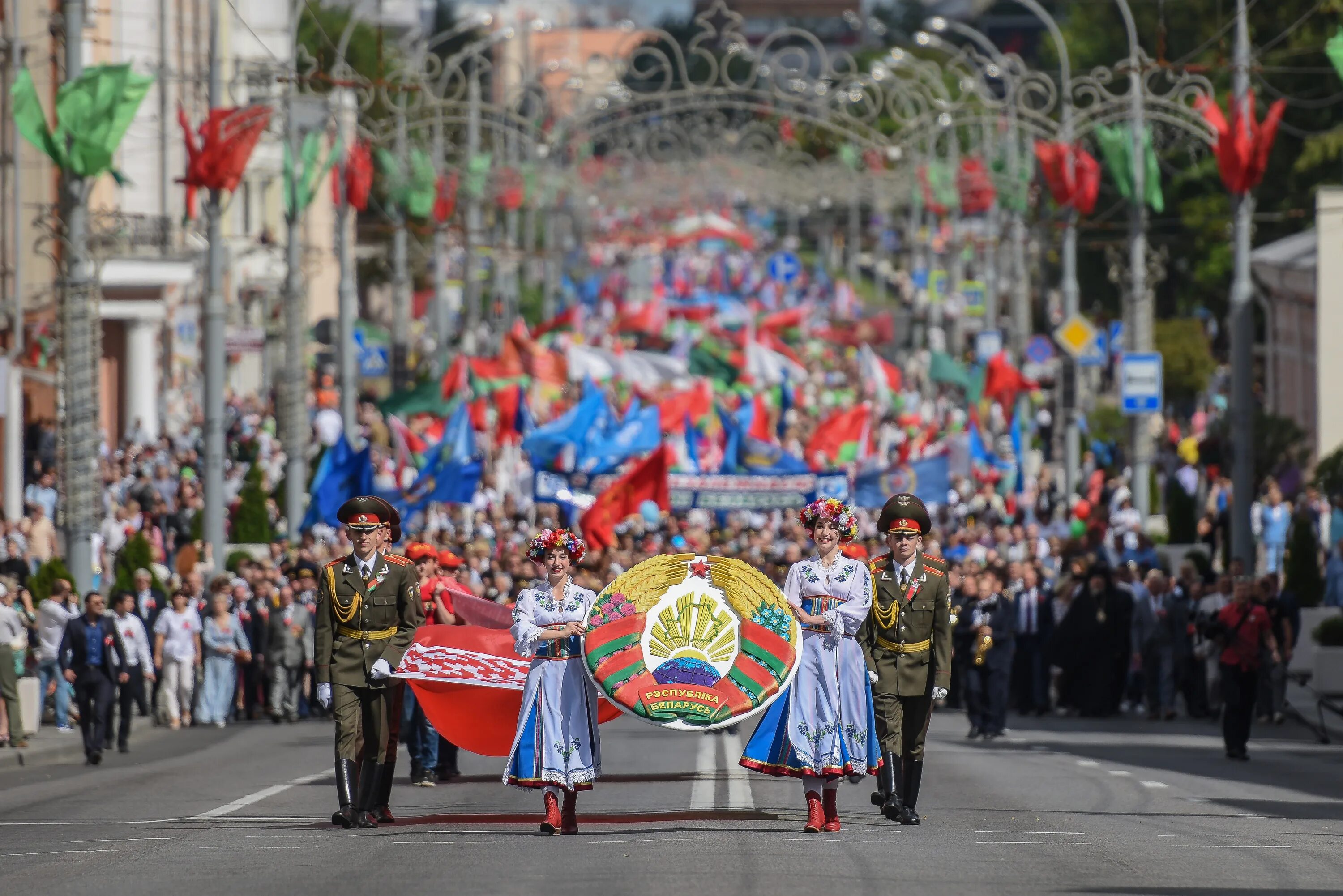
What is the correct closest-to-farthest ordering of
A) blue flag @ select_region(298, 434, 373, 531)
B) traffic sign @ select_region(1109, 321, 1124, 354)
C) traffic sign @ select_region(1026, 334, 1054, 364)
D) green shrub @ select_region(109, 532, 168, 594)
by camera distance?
1. green shrub @ select_region(109, 532, 168, 594)
2. blue flag @ select_region(298, 434, 373, 531)
3. traffic sign @ select_region(1026, 334, 1054, 364)
4. traffic sign @ select_region(1109, 321, 1124, 354)

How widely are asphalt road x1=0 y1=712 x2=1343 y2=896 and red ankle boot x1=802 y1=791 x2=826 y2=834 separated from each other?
81 mm

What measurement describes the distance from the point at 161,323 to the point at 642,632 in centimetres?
3723

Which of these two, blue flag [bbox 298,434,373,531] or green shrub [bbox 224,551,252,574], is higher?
blue flag [bbox 298,434,373,531]

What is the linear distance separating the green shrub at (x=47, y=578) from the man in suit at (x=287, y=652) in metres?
2.06

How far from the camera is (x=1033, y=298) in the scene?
9625cm

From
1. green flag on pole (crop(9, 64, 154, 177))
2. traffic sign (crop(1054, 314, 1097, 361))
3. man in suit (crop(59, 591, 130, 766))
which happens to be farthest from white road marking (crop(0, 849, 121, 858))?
traffic sign (crop(1054, 314, 1097, 361))

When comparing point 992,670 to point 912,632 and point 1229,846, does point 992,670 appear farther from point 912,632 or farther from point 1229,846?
point 1229,846

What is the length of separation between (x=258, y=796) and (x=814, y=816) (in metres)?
4.69

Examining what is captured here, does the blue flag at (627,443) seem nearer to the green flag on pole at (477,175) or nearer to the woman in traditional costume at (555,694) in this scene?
the green flag on pole at (477,175)

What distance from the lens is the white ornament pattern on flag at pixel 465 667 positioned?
14.6 metres

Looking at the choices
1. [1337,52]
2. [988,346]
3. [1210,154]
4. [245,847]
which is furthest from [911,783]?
[1210,154]

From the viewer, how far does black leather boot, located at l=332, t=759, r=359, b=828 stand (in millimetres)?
14023

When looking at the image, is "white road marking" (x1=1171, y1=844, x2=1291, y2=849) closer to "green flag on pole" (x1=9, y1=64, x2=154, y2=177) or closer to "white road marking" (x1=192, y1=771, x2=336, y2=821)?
"white road marking" (x1=192, y1=771, x2=336, y2=821)

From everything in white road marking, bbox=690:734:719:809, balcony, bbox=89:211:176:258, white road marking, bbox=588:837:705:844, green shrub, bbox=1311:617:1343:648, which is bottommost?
white road marking, bbox=690:734:719:809
